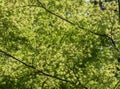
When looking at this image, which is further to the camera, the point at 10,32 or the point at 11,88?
the point at 10,32

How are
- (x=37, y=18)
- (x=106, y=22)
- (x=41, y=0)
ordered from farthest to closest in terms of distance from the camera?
(x=37, y=18) < (x=41, y=0) < (x=106, y=22)

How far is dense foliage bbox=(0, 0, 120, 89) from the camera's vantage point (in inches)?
355

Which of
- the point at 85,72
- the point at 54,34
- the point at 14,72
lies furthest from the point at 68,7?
the point at 14,72

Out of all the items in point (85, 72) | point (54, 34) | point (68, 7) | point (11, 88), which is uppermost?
point (68, 7)

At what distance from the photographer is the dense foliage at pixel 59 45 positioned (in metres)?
9.02

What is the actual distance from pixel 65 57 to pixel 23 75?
1580 mm

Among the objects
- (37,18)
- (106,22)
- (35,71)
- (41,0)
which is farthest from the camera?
(37,18)

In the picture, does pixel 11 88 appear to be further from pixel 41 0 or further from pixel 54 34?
pixel 41 0

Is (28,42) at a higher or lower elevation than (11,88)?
higher

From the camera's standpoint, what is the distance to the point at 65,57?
970cm

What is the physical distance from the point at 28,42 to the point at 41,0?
6.89ft

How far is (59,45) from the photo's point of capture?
424 inches

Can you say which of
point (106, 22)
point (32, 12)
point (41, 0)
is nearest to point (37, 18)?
point (32, 12)

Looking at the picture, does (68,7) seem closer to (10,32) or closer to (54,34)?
(54,34)
